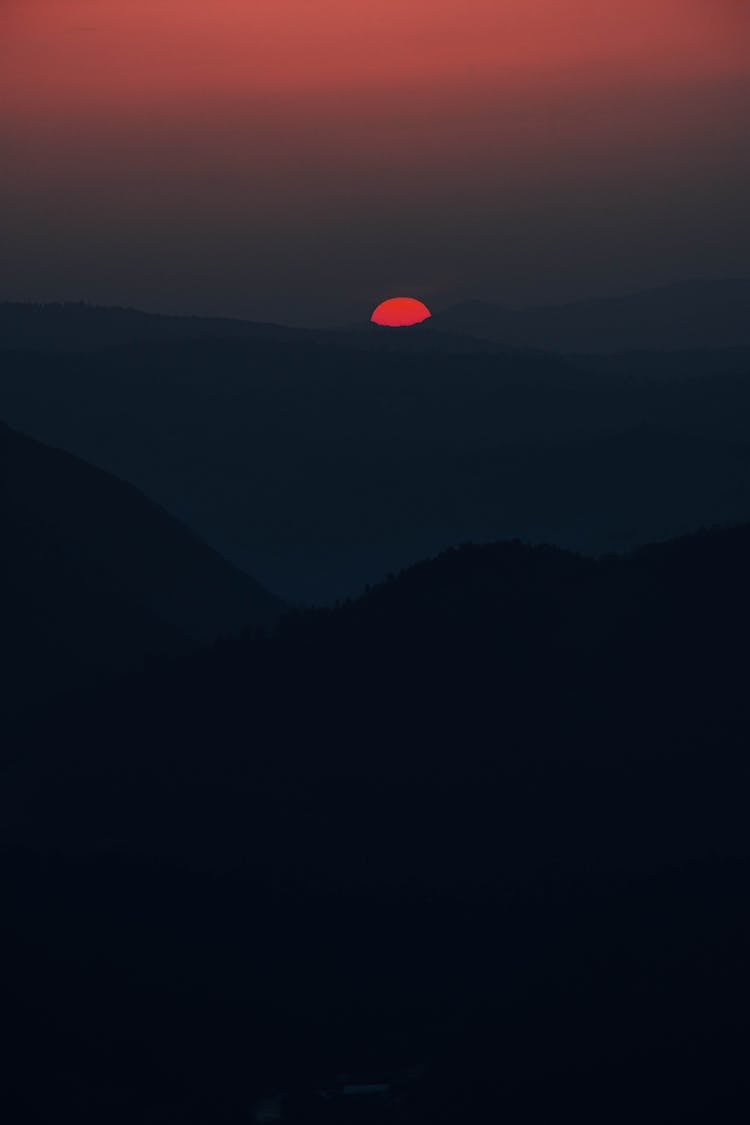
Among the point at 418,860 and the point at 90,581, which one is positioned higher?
the point at 90,581

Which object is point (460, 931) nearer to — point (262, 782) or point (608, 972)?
point (608, 972)

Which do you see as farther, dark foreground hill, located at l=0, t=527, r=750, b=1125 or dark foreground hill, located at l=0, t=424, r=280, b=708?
dark foreground hill, located at l=0, t=424, r=280, b=708

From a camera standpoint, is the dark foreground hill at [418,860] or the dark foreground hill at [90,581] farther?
the dark foreground hill at [90,581]

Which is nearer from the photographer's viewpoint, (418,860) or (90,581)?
(418,860)

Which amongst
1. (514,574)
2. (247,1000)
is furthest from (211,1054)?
(514,574)

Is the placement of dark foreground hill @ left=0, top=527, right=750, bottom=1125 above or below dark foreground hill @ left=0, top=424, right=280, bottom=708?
below
